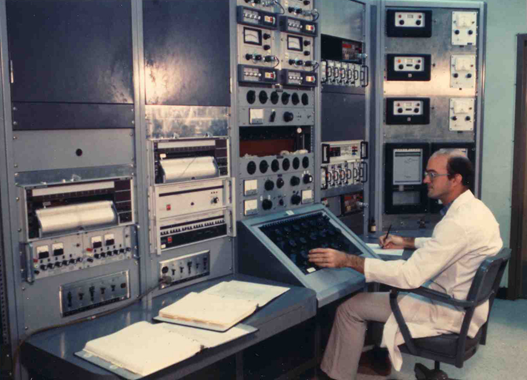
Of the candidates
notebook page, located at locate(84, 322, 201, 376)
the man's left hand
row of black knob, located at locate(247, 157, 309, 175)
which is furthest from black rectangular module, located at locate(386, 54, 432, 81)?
notebook page, located at locate(84, 322, 201, 376)

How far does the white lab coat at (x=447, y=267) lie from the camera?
8.13 feet

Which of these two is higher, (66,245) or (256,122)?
(256,122)

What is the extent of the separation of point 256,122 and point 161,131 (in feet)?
2.05

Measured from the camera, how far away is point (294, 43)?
10.2ft

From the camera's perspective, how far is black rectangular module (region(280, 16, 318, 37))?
9.83 feet

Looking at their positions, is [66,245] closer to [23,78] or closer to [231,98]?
[23,78]

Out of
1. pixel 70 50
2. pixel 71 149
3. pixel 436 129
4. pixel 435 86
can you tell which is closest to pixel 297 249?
pixel 71 149

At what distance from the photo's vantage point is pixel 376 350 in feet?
11.6

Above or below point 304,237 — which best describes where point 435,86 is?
above

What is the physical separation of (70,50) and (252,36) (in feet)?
3.43

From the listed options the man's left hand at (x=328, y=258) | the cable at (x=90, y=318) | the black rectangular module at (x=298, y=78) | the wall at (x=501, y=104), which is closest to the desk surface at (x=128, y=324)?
the cable at (x=90, y=318)

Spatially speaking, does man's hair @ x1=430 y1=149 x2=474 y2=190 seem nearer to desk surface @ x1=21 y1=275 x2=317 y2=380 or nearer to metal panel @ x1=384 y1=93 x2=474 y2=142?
desk surface @ x1=21 y1=275 x2=317 y2=380

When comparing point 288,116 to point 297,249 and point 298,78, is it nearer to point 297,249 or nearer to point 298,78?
point 298,78

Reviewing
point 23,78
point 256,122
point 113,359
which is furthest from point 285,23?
point 113,359
